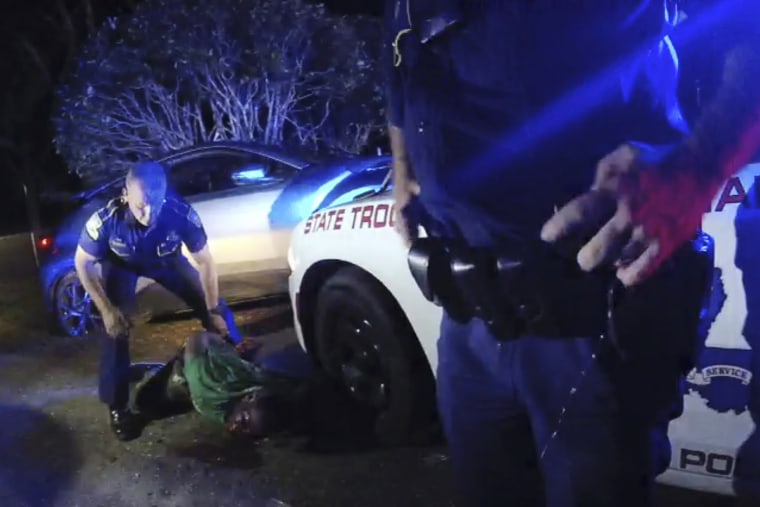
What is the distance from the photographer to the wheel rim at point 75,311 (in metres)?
6.39

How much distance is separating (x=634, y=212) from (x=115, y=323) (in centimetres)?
345

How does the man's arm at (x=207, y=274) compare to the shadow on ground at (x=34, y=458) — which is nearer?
the shadow on ground at (x=34, y=458)

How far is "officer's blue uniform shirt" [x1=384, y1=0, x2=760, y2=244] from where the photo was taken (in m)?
1.27

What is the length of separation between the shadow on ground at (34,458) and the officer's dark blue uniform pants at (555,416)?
8.85 ft

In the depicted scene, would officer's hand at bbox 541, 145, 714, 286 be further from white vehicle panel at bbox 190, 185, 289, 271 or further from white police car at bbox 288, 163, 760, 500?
white vehicle panel at bbox 190, 185, 289, 271

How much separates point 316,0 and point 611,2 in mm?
13280

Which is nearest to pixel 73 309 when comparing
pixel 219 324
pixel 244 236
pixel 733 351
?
pixel 244 236

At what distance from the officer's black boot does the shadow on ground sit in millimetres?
197

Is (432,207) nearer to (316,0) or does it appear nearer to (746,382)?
(746,382)

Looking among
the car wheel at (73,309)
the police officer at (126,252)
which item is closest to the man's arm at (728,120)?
the police officer at (126,252)

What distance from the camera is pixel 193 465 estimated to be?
12.8 feet

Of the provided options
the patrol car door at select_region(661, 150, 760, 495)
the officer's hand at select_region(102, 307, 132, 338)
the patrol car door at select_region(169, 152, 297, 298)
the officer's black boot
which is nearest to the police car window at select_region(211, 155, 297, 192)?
the patrol car door at select_region(169, 152, 297, 298)

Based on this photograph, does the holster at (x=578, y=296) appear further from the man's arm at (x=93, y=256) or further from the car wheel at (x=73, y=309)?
the car wheel at (x=73, y=309)

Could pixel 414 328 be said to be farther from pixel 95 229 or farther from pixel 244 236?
pixel 244 236
